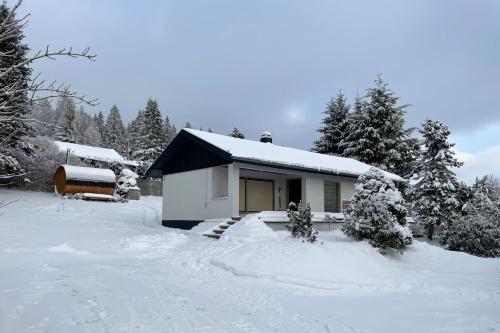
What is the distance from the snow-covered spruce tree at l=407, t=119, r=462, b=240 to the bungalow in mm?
7958

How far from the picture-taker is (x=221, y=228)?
1641cm

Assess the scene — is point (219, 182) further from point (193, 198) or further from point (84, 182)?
point (84, 182)

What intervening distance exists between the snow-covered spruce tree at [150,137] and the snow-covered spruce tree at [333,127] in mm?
20670

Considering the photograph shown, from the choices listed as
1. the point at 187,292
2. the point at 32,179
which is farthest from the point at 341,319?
the point at 32,179

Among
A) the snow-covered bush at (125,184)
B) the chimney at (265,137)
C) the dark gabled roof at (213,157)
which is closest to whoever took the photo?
the dark gabled roof at (213,157)

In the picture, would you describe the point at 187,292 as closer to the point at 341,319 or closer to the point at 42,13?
the point at 341,319

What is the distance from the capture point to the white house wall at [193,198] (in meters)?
17.8

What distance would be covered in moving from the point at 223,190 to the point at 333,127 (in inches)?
863

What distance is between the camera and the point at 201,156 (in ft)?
63.9

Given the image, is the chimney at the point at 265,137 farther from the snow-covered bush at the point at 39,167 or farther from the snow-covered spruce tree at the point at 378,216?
the snow-covered bush at the point at 39,167

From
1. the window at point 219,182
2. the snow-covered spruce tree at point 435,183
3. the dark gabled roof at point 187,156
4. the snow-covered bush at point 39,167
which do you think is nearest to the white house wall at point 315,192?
the window at point 219,182

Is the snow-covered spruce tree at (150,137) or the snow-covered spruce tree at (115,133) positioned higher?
the snow-covered spruce tree at (115,133)

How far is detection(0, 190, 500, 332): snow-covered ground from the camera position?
603 cm

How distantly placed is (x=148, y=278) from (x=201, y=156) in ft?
35.2
